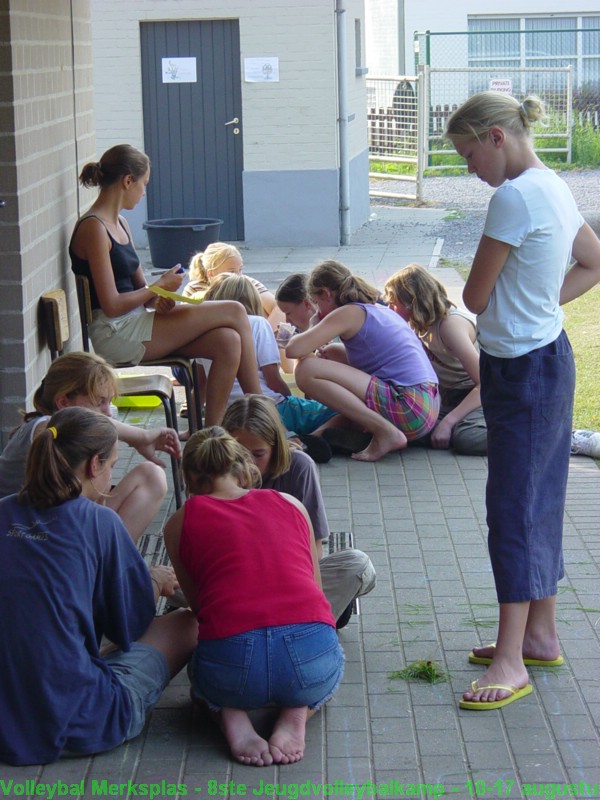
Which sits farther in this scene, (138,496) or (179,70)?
(179,70)

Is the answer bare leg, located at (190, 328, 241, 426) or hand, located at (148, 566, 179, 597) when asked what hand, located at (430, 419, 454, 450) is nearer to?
bare leg, located at (190, 328, 241, 426)

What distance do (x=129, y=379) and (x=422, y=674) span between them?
2.22 meters

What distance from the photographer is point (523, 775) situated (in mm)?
3184

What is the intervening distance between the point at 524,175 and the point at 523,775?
5.52ft

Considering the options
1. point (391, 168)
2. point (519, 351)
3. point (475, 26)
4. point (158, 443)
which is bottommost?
point (158, 443)

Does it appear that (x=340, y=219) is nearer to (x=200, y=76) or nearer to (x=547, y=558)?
(x=200, y=76)

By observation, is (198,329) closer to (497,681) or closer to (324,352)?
(324,352)

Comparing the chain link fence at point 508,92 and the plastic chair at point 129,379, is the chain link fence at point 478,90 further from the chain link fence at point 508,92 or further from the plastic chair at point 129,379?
the plastic chair at point 129,379

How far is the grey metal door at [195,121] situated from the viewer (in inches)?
545

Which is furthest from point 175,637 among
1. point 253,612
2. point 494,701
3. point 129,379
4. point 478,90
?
point 478,90

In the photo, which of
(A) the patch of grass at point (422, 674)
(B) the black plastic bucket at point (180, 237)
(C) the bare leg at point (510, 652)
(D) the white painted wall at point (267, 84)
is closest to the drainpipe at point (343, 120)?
(D) the white painted wall at point (267, 84)

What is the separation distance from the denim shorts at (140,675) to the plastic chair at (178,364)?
2.24 m

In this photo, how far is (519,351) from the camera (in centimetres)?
349

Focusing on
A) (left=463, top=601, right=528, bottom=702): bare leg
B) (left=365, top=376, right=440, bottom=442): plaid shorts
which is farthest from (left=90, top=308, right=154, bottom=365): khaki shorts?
(left=463, top=601, right=528, bottom=702): bare leg
